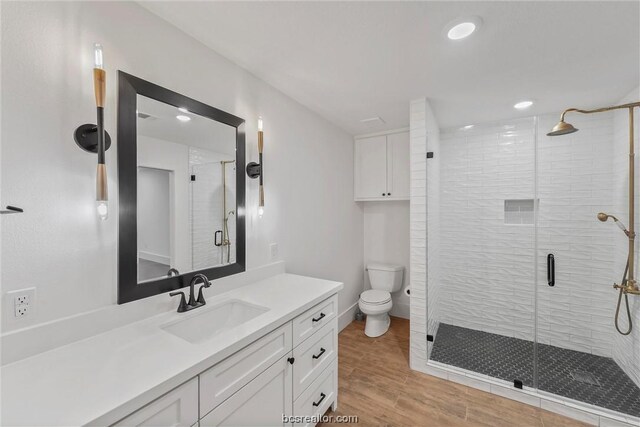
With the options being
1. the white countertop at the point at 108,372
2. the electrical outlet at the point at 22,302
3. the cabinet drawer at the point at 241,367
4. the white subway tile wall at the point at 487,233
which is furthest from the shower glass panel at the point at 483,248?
the electrical outlet at the point at 22,302

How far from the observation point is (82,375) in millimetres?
825

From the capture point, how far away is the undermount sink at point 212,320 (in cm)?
127

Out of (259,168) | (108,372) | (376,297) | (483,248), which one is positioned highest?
(259,168)

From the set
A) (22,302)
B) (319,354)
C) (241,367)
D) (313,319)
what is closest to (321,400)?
(319,354)

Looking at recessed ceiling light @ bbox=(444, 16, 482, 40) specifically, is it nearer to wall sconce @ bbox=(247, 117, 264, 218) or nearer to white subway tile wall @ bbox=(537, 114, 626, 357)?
wall sconce @ bbox=(247, 117, 264, 218)

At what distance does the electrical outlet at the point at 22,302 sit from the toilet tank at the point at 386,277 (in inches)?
114

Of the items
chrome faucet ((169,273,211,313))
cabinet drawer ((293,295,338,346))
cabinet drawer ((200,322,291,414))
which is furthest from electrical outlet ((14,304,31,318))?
cabinet drawer ((293,295,338,346))

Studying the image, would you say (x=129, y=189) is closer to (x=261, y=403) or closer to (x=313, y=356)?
(x=261, y=403)

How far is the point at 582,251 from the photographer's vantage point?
2.35 metres

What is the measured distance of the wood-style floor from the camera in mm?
1760

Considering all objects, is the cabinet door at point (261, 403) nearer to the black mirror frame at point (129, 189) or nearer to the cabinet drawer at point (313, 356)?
the cabinet drawer at point (313, 356)

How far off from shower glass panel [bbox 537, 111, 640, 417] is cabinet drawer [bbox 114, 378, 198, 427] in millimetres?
2482

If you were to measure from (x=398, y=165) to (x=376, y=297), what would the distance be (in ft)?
5.04

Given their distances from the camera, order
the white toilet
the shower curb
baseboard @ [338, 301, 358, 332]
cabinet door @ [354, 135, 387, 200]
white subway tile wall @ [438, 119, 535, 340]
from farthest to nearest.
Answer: cabinet door @ [354, 135, 387, 200] → baseboard @ [338, 301, 358, 332] → the white toilet → white subway tile wall @ [438, 119, 535, 340] → the shower curb
